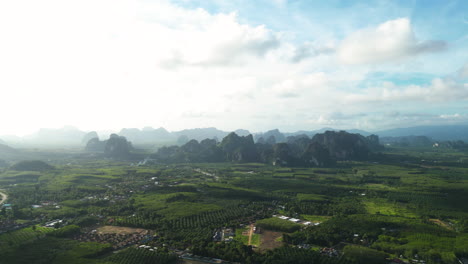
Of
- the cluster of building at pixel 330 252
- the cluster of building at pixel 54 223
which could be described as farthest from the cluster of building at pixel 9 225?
the cluster of building at pixel 330 252

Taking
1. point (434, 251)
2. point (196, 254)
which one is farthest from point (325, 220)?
point (196, 254)

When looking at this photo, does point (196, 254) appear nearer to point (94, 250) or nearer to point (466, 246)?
point (94, 250)

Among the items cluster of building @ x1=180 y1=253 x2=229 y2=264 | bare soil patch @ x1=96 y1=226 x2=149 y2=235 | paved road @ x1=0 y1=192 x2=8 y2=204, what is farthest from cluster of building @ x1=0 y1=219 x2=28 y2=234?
cluster of building @ x1=180 y1=253 x2=229 y2=264

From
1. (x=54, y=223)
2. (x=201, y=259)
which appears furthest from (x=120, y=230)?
(x=201, y=259)

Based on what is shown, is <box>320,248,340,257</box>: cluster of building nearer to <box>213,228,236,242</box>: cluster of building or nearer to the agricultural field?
the agricultural field

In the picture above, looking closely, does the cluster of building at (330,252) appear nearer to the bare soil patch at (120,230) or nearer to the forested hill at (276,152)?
the bare soil patch at (120,230)

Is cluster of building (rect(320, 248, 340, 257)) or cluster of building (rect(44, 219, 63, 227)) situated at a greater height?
cluster of building (rect(44, 219, 63, 227))
